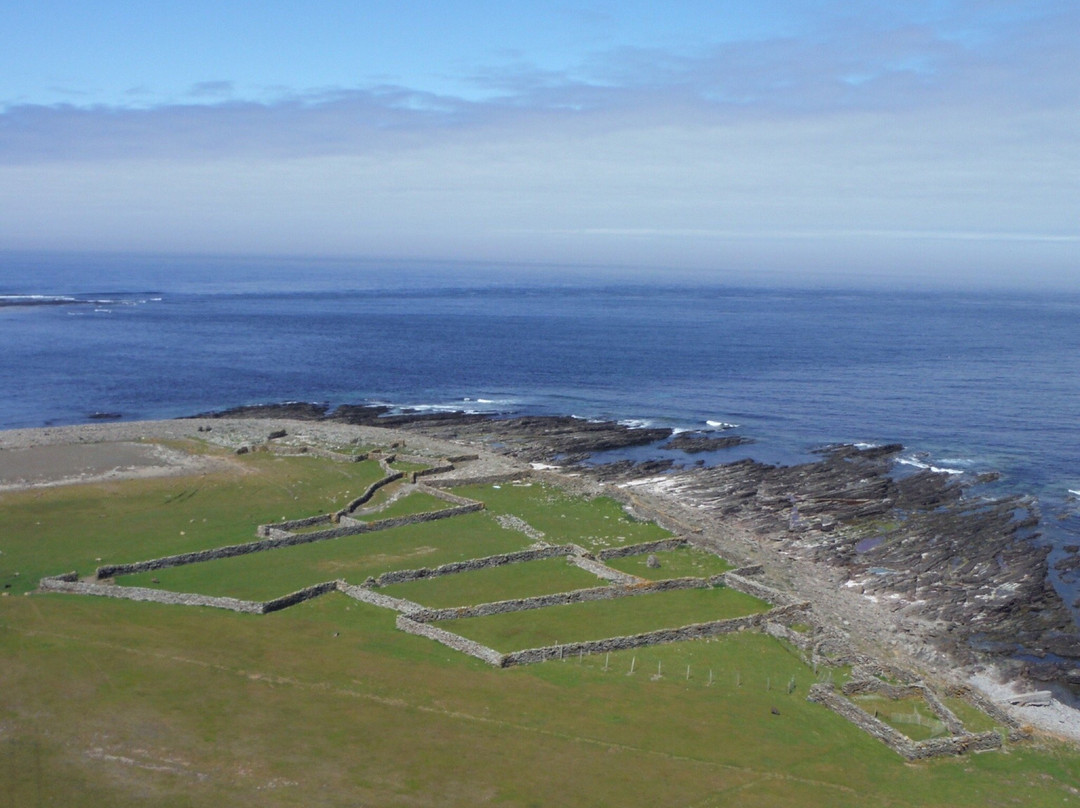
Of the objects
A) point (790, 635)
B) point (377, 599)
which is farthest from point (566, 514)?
point (790, 635)

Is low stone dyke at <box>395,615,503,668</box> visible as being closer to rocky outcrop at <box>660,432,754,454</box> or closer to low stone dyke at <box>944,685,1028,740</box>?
low stone dyke at <box>944,685,1028,740</box>

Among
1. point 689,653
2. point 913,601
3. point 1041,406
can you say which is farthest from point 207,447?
point 1041,406

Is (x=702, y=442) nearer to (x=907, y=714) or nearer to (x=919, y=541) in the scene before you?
(x=919, y=541)

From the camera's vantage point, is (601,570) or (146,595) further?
(601,570)

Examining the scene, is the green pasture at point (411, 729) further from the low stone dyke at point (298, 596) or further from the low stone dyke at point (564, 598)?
the low stone dyke at point (564, 598)

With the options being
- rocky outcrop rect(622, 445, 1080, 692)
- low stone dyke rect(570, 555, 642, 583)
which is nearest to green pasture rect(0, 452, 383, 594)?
low stone dyke rect(570, 555, 642, 583)

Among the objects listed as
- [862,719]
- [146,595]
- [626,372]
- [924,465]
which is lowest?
[862,719]
